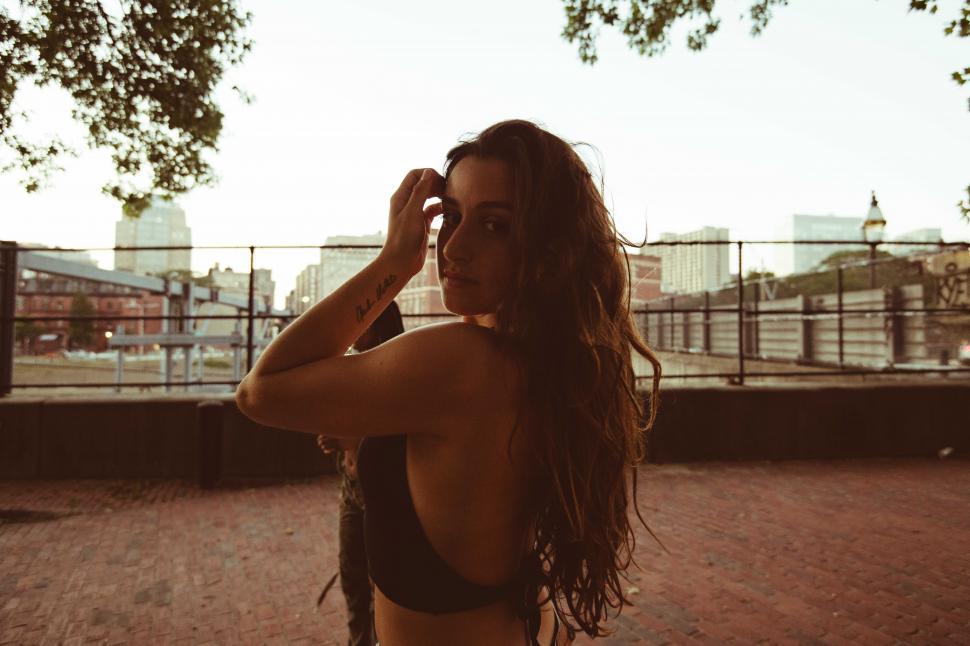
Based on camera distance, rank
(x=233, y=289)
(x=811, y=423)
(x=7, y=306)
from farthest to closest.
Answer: (x=233, y=289), (x=811, y=423), (x=7, y=306)

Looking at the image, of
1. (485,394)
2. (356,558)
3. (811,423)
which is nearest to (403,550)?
(485,394)

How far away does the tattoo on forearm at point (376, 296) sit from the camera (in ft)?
3.63

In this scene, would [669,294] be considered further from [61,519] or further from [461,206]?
[461,206]

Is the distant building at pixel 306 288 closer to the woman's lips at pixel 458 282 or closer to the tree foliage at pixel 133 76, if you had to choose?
the tree foliage at pixel 133 76

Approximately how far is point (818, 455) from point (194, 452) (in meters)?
8.43

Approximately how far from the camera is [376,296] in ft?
3.71

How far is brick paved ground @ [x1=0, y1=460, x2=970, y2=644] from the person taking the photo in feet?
12.0

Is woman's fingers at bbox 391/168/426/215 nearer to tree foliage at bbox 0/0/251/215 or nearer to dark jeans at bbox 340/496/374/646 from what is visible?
dark jeans at bbox 340/496/374/646

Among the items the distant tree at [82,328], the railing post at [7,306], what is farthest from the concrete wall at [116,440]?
the distant tree at [82,328]

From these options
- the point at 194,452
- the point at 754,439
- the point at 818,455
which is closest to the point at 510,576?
the point at 194,452

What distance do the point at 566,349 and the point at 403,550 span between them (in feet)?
1.63

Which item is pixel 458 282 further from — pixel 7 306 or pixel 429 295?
pixel 7 306

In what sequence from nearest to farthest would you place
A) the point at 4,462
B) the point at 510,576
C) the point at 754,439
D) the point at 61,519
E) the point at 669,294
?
the point at 510,576 → the point at 61,519 → the point at 4,462 → the point at 754,439 → the point at 669,294

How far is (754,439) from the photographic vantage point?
8219 millimetres
